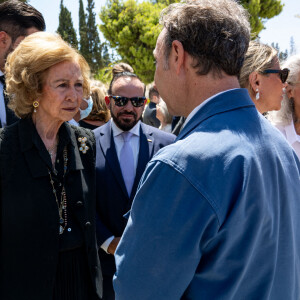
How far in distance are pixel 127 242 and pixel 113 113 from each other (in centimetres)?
214

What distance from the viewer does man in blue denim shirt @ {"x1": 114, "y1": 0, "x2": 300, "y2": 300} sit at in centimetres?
108

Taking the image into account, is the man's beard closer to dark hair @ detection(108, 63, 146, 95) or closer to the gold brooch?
dark hair @ detection(108, 63, 146, 95)

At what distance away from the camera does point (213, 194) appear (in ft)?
3.49

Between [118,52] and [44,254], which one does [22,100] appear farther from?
[118,52]

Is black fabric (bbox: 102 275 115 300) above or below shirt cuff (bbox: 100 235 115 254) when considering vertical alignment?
below

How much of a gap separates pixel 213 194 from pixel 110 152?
2006mm

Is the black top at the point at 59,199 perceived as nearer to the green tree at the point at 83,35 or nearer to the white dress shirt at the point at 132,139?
the white dress shirt at the point at 132,139

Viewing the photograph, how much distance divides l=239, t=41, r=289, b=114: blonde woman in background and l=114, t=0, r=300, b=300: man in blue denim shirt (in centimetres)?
131

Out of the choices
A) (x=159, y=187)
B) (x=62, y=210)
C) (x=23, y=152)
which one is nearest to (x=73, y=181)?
(x=62, y=210)

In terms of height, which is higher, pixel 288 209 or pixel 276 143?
pixel 276 143

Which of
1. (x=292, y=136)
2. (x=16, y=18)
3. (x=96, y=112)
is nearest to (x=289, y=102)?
(x=292, y=136)

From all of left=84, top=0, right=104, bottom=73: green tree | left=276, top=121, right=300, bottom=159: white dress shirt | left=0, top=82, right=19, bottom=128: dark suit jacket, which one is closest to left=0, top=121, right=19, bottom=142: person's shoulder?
left=0, top=82, right=19, bottom=128: dark suit jacket

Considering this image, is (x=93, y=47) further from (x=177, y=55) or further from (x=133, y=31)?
(x=177, y=55)

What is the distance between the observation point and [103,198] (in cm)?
289
